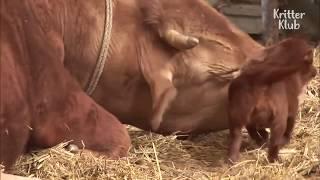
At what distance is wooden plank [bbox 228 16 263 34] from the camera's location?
19.6ft

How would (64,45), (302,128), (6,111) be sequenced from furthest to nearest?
(302,128), (64,45), (6,111)

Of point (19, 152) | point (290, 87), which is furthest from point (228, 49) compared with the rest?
point (19, 152)

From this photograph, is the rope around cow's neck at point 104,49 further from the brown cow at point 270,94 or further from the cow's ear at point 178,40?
the brown cow at point 270,94

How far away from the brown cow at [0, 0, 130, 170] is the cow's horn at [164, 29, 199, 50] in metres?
0.37

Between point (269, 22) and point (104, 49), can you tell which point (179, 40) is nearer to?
point (104, 49)

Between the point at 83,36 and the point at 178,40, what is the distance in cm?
36

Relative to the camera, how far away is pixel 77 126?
9.72 ft

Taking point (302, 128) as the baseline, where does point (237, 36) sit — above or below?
above

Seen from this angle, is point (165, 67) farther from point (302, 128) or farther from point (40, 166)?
point (302, 128)

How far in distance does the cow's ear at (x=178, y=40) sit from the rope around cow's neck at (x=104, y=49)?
0.21m

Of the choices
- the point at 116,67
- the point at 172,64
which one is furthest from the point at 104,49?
the point at 172,64

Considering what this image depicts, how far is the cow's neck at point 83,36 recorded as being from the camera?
311 cm

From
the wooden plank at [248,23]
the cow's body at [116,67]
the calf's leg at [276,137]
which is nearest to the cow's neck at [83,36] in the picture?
the cow's body at [116,67]

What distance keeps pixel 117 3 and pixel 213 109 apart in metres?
0.60
